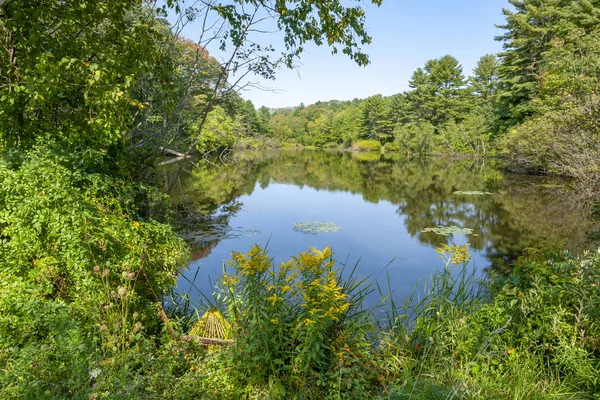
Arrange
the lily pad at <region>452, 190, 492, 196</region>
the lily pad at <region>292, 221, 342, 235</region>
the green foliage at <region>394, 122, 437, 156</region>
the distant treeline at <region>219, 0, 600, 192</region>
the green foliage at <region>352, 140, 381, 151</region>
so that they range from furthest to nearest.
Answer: the green foliage at <region>352, 140, 381, 151</region>
the green foliage at <region>394, 122, 437, 156</region>
the lily pad at <region>452, 190, 492, 196</region>
the distant treeline at <region>219, 0, 600, 192</region>
the lily pad at <region>292, 221, 342, 235</region>

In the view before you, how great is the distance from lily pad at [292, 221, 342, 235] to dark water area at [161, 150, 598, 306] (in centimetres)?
16

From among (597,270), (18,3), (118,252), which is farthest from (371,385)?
(18,3)

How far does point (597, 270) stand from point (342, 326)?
6.94 feet

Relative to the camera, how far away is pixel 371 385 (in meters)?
2.68

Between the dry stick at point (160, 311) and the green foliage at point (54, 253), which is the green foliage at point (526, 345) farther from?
the green foliage at point (54, 253)

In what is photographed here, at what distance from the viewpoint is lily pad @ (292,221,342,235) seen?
1027 centimetres

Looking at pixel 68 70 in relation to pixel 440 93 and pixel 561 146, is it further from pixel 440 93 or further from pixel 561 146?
pixel 440 93

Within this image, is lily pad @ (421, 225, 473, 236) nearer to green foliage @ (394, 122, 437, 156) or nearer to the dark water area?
the dark water area

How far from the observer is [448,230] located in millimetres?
10031

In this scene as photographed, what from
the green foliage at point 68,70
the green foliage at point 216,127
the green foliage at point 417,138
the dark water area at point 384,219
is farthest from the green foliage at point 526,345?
the green foliage at point 417,138

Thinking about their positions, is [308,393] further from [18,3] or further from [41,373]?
[18,3]

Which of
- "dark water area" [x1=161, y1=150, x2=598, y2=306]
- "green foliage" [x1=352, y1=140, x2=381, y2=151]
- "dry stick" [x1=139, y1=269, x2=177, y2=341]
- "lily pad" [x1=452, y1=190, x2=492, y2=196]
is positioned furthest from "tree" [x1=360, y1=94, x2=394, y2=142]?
"dry stick" [x1=139, y1=269, x2=177, y2=341]

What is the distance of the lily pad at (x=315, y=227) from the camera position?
10275mm

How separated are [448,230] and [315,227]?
4.04 metres
